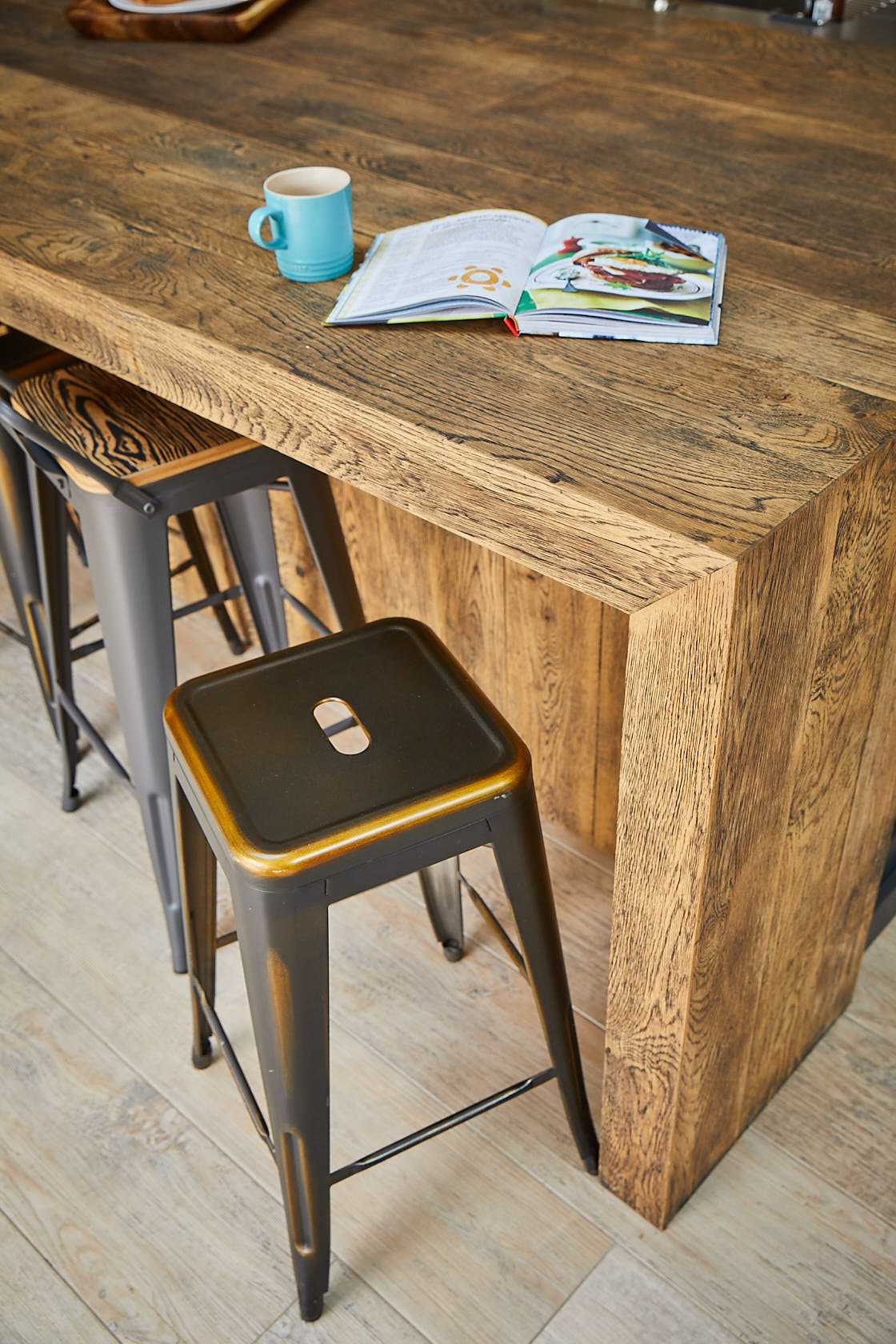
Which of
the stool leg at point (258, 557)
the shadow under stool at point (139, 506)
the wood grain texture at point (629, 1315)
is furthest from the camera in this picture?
the stool leg at point (258, 557)

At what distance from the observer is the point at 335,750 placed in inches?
42.8

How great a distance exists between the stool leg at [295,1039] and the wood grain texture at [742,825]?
316mm

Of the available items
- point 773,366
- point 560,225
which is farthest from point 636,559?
point 560,225

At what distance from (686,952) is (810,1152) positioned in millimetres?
497

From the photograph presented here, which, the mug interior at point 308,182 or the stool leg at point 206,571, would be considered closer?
the mug interior at point 308,182

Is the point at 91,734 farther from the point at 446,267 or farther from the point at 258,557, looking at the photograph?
the point at 446,267

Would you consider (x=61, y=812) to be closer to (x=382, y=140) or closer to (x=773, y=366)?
(x=382, y=140)

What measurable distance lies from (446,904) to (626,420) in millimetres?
848

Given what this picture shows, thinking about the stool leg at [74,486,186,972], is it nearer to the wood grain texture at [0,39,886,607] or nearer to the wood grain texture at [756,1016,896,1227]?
the wood grain texture at [0,39,886,607]

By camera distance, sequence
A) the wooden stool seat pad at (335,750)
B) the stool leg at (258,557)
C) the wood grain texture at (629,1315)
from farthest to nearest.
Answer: the stool leg at (258,557) < the wood grain texture at (629,1315) < the wooden stool seat pad at (335,750)

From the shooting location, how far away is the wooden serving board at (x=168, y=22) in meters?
2.02

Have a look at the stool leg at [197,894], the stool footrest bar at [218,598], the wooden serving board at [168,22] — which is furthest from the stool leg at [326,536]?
the wooden serving board at [168,22]

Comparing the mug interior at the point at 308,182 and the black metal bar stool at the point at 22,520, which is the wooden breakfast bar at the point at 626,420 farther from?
the black metal bar stool at the point at 22,520

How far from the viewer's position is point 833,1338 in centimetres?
123
